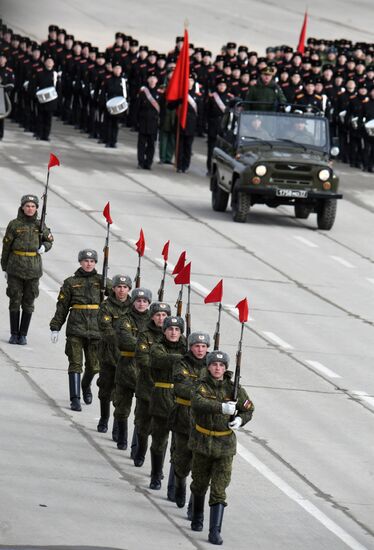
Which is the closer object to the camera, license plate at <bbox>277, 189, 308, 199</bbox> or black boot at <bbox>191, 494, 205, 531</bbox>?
black boot at <bbox>191, 494, 205, 531</bbox>

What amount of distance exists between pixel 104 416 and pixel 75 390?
919mm

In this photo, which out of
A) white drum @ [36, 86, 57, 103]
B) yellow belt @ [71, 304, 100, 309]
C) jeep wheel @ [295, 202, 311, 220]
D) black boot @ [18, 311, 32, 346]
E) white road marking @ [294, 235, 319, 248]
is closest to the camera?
yellow belt @ [71, 304, 100, 309]

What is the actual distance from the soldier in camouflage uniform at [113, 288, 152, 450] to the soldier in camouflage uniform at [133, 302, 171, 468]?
479 mm

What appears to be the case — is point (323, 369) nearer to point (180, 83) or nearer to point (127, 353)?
point (127, 353)

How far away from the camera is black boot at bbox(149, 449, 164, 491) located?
15752 mm

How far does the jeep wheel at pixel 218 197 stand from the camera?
106 feet

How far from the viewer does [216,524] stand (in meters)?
14.3

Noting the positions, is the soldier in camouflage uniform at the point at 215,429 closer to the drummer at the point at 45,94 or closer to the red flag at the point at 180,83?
the red flag at the point at 180,83

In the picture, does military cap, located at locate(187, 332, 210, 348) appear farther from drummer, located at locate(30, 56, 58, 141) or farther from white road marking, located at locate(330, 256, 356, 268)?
drummer, located at locate(30, 56, 58, 141)

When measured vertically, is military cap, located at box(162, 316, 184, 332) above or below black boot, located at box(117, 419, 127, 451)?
above

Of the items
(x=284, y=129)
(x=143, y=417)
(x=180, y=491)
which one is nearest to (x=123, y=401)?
(x=143, y=417)

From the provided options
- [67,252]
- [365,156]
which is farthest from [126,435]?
[365,156]

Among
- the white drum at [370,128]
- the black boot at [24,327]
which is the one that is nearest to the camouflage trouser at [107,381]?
the black boot at [24,327]

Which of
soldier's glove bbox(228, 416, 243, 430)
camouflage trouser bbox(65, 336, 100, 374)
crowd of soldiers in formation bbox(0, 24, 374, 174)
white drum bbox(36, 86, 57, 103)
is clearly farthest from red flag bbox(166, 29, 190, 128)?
soldier's glove bbox(228, 416, 243, 430)
